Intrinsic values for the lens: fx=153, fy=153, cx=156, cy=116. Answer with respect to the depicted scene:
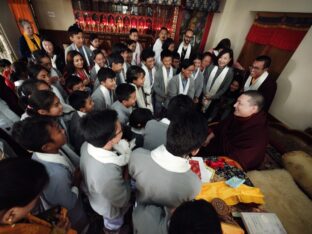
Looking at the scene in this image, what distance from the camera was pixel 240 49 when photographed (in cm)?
488

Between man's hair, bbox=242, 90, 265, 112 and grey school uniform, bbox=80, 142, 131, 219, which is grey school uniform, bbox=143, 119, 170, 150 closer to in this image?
grey school uniform, bbox=80, 142, 131, 219

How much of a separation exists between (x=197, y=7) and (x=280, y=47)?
332cm

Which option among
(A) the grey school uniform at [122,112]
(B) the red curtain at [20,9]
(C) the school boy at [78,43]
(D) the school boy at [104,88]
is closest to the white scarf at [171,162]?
(A) the grey school uniform at [122,112]

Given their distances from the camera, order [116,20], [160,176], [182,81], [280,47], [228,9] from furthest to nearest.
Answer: [116,20] → [228,9] → [280,47] → [182,81] → [160,176]

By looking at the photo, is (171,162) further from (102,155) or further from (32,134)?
(32,134)

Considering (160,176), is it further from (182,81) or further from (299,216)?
(182,81)

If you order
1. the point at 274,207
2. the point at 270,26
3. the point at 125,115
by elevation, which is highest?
the point at 270,26

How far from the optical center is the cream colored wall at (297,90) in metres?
2.75

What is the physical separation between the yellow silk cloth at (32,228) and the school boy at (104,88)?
5.01ft

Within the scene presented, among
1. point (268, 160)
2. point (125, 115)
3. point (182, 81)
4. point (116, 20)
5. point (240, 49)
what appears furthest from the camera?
point (116, 20)

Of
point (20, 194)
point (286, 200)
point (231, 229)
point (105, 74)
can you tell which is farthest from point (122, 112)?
point (286, 200)

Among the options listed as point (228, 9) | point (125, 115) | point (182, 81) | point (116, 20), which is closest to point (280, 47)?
point (182, 81)

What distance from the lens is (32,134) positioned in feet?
3.43

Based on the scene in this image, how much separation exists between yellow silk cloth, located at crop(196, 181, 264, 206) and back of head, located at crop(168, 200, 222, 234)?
643 millimetres
